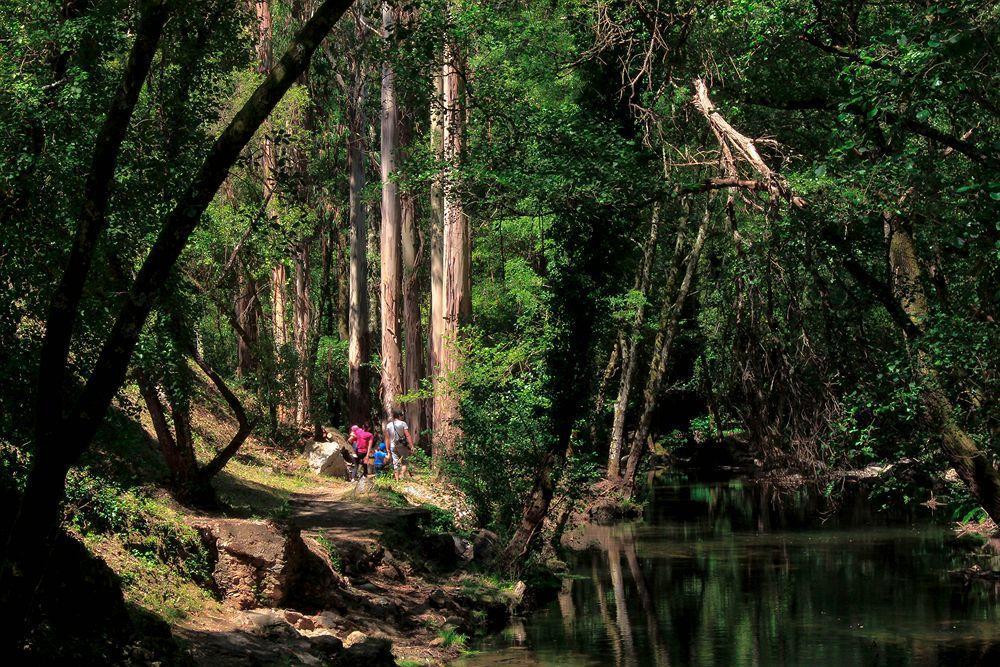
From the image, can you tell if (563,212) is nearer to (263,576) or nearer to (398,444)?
(263,576)

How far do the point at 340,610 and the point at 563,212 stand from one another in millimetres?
6630

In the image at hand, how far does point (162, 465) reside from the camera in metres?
16.9

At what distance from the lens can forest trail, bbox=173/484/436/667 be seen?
1165 centimetres

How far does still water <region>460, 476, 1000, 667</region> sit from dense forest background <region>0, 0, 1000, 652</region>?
189 cm

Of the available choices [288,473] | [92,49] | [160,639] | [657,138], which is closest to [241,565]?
[160,639]

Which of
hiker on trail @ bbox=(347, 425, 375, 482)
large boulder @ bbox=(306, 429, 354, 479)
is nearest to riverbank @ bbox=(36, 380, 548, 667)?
hiker on trail @ bbox=(347, 425, 375, 482)

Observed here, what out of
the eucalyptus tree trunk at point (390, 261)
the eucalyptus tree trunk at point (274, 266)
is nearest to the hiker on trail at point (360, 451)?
the eucalyptus tree trunk at point (274, 266)

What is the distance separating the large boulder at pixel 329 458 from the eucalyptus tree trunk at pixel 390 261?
2.29m

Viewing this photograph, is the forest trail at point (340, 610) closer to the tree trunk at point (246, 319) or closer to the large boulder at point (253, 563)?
the large boulder at point (253, 563)

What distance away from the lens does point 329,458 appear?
27672mm

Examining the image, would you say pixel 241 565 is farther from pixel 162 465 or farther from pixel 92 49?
pixel 92 49

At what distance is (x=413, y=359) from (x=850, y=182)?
857 inches

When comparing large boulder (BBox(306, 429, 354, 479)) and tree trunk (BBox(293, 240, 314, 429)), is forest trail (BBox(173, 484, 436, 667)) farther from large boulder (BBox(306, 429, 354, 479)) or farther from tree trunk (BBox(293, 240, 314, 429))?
tree trunk (BBox(293, 240, 314, 429))

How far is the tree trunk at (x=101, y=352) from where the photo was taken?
6.95m
